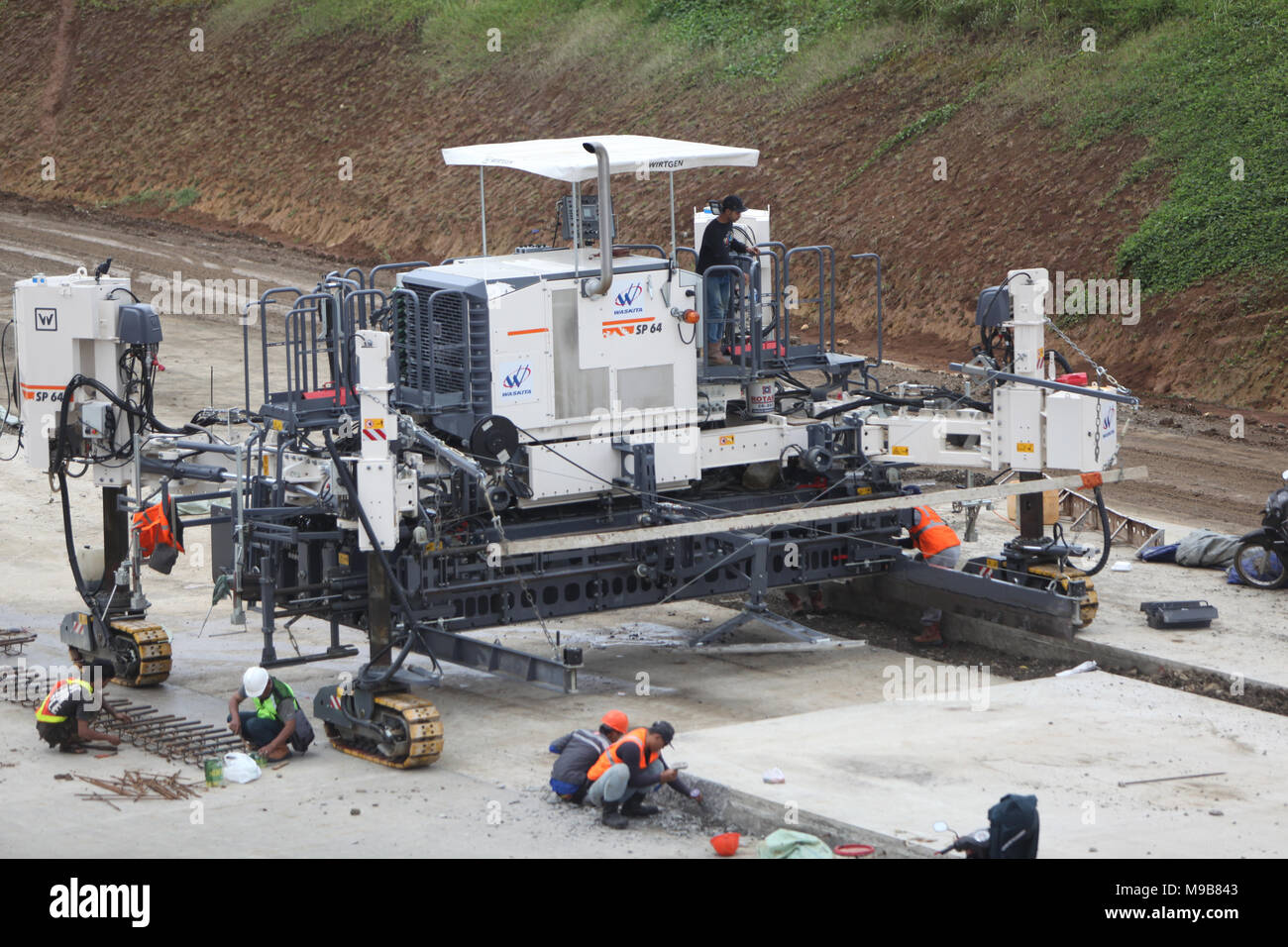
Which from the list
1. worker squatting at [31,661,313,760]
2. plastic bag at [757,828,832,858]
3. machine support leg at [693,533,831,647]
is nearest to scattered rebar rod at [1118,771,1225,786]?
plastic bag at [757,828,832,858]

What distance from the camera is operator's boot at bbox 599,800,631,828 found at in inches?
524

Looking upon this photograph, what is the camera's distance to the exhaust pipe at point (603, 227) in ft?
52.4

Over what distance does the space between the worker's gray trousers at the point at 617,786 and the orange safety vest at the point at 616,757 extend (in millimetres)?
48

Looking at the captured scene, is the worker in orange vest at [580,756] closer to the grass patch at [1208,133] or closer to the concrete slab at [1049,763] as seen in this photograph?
the concrete slab at [1049,763]

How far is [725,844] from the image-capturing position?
12664 mm

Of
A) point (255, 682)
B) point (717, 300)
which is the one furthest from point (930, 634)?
point (255, 682)

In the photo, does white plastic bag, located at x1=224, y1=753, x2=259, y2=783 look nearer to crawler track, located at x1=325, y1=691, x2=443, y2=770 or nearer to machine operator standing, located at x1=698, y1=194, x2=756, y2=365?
crawler track, located at x1=325, y1=691, x2=443, y2=770

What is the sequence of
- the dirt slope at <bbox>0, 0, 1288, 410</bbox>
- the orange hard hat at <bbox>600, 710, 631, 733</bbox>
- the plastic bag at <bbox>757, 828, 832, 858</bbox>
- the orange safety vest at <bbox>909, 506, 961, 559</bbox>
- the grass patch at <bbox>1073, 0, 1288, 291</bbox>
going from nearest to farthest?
the plastic bag at <bbox>757, 828, 832, 858</bbox> < the orange hard hat at <bbox>600, 710, 631, 733</bbox> < the orange safety vest at <bbox>909, 506, 961, 559</bbox> < the grass patch at <bbox>1073, 0, 1288, 291</bbox> < the dirt slope at <bbox>0, 0, 1288, 410</bbox>

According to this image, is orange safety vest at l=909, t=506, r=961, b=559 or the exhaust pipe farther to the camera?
orange safety vest at l=909, t=506, r=961, b=559

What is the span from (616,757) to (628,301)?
4.81m

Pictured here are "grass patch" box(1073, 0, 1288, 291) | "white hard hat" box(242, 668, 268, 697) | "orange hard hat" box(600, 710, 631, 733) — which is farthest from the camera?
"grass patch" box(1073, 0, 1288, 291)

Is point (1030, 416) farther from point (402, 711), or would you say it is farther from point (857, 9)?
point (857, 9)

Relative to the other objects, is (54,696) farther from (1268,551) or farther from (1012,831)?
(1268,551)

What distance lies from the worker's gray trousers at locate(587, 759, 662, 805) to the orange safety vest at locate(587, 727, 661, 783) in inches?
1.9
